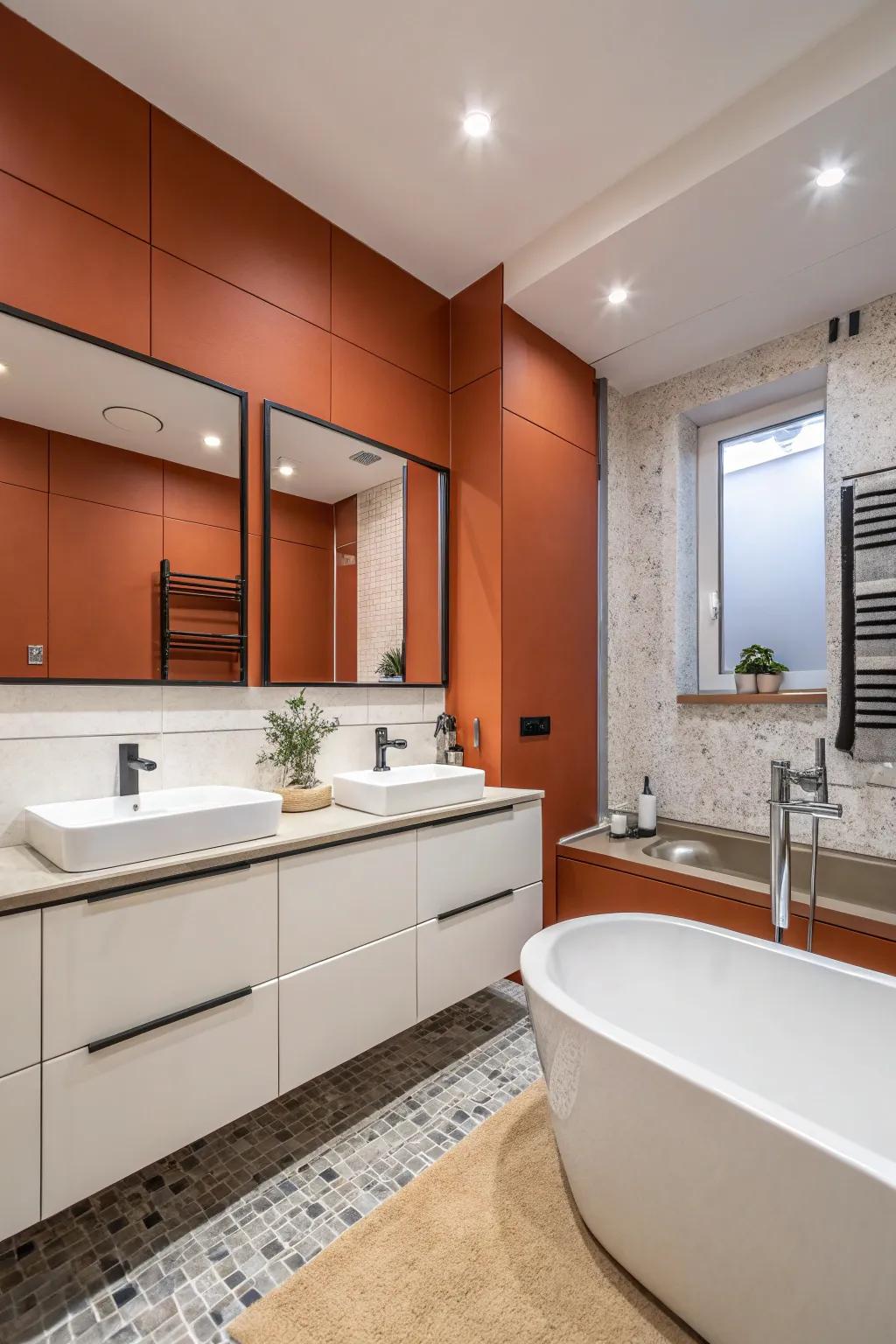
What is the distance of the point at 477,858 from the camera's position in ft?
6.76

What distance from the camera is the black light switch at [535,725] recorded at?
100 inches

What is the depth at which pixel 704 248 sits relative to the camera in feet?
7.03

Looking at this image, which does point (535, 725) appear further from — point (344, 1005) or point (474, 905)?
point (344, 1005)

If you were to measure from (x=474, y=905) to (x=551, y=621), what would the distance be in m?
1.23

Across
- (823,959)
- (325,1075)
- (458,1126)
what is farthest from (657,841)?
(325,1075)

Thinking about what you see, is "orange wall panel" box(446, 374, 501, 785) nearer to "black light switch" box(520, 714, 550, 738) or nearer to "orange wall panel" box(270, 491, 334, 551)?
"black light switch" box(520, 714, 550, 738)

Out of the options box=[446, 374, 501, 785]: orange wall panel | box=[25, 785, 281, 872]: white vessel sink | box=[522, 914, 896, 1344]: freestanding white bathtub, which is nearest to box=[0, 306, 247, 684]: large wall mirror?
box=[25, 785, 281, 872]: white vessel sink

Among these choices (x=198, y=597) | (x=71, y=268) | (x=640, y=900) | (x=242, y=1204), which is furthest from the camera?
(x=640, y=900)

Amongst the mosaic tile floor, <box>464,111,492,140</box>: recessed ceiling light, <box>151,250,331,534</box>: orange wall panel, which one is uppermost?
<box>464,111,492,140</box>: recessed ceiling light

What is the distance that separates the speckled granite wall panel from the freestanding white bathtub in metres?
1.13

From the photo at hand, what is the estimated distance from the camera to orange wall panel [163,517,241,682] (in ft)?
5.98

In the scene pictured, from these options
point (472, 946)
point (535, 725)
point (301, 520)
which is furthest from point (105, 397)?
point (472, 946)

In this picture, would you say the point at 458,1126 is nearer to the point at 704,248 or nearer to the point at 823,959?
the point at 823,959

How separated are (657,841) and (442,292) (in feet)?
8.43
